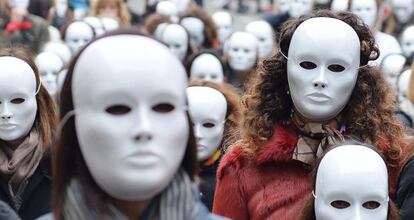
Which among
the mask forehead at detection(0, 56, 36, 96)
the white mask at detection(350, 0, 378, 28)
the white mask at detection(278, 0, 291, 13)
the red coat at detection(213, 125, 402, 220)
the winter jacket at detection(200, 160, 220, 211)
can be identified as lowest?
the white mask at detection(278, 0, 291, 13)

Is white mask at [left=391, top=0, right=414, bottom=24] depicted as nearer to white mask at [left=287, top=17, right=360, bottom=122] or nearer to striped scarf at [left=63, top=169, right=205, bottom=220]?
white mask at [left=287, top=17, right=360, bottom=122]

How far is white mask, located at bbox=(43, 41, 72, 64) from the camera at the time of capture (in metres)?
10.2

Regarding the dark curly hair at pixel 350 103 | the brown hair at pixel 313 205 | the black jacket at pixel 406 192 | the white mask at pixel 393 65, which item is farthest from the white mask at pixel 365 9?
the brown hair at pixel 313 205

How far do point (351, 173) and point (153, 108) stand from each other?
1.24 meters

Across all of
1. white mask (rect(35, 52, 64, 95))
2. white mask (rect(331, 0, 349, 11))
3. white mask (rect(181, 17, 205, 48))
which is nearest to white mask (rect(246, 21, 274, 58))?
white mask (rect(181, 17, 205, 48))

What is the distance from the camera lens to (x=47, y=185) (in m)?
4.83

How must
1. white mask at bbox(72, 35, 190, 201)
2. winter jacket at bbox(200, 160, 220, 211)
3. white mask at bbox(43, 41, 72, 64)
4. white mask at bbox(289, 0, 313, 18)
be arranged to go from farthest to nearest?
white mask at bbox(289, 0, 313, 18)
white mask at bbox(43, 41, 72, 64)
winter jacket at bbox(200, 160, 220, 211)
white mask at bbox(72, 35, 190, 201)

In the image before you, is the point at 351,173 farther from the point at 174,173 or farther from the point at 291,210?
the point at 174,173

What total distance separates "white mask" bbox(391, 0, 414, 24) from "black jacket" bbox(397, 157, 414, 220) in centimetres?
816

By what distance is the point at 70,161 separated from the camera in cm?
292

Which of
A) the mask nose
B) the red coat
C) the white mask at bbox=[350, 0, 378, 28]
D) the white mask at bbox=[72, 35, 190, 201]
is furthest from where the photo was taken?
the white mask at bbox=[350, 0, 378, 28]

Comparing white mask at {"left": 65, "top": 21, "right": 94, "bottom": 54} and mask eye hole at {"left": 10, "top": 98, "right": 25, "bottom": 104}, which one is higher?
mask eye hole at {"left": 10, "top": 98, "right": 25, "bottom": 104}

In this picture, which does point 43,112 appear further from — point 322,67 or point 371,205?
point 371,205

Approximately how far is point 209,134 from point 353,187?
215cm
